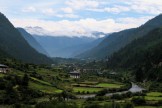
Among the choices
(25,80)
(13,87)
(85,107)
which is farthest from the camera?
(25,80)

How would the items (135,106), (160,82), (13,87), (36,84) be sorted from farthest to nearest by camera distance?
(160,82), (36,84), (13,87), (135,106)

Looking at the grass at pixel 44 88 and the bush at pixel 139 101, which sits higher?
the grass at pixel 44 88

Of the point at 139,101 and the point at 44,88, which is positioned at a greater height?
the point at 44,88

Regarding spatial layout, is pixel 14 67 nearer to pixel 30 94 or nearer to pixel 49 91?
pixel 49 91

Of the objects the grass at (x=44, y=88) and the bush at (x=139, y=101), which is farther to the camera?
the grass at (x=44, y=88)

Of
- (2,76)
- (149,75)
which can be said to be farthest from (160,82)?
(2,76)

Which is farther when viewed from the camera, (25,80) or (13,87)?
(25,80)

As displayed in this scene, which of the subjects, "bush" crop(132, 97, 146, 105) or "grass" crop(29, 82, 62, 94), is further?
"grass" crop(29, 82, 62, 94)

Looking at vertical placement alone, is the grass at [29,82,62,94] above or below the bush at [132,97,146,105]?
above

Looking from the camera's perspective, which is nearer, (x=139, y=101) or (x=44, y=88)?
(x=139, y=101)
